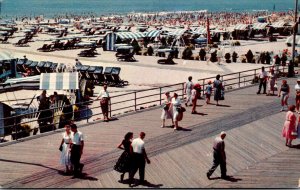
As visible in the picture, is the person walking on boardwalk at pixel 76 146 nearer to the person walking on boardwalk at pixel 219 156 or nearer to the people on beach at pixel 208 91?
the person walking on boardwalk at pixel 219 156

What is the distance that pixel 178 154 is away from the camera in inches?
566

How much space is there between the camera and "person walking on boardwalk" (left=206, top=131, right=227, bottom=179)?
12.2 meters

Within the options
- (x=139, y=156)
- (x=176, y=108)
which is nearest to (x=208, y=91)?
(x=176, y=108)

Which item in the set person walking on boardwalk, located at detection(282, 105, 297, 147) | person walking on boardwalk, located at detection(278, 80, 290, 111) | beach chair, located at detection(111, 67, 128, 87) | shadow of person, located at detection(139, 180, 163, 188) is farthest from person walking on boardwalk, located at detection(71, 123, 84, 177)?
beach chair, located at detection(111, 67, 128, 87)

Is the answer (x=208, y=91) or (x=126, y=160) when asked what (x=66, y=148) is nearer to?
(x=126, y=160)

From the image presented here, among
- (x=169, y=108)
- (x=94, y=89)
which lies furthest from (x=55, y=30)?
(x=169, y=108)

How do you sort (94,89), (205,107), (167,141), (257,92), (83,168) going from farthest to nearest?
(94,89)
(257,92)
(205,107)
(167,141)
(83,168)

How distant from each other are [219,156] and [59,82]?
11048 millimetres

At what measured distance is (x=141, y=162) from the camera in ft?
39.0

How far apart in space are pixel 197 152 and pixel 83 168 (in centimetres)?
348

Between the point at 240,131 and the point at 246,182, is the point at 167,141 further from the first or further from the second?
the point at 246,182

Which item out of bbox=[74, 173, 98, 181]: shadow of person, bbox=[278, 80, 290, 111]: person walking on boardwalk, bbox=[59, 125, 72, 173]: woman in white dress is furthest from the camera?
bbox=[278, 80, 290, 111]: person walking on boardwalk

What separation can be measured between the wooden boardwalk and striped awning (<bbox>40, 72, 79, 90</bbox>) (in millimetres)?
3597

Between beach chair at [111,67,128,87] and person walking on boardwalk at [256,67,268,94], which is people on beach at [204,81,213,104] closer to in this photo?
person walking on boardwalk at [256,67,268,94]
